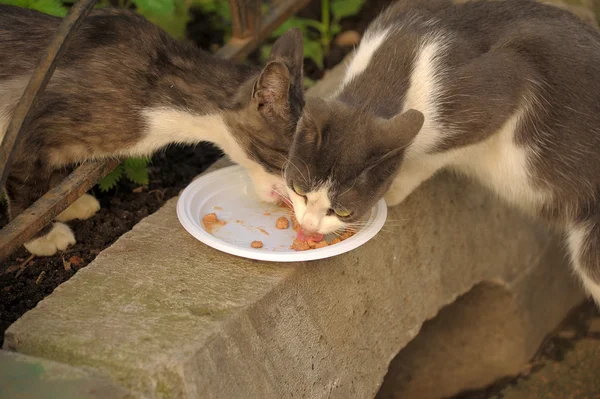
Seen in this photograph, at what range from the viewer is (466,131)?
10.8 feet

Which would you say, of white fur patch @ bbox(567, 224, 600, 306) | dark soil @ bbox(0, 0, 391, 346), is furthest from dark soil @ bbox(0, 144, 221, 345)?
white fur patch @ bbox(567, 224, 600, 306)

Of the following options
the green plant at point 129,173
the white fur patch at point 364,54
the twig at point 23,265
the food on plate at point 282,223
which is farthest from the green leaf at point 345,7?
the twig at point 23,265

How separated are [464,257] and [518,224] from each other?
0.62 metres

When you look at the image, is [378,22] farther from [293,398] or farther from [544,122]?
[293,398]

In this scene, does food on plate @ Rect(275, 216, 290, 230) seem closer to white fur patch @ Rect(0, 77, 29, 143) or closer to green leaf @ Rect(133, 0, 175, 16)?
green leaf @ Rect(133, 0, 175, 16)

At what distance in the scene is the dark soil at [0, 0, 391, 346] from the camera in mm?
3179

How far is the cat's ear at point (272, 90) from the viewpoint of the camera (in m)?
3.03

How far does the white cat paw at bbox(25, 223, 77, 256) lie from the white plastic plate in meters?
0.53

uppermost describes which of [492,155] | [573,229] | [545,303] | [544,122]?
[544,122]

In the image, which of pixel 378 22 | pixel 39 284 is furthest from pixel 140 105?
pixel 378 22

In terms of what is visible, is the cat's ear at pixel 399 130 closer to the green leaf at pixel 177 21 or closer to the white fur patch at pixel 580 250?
the white fur patch at pixel 580 250

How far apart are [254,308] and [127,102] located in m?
1.13

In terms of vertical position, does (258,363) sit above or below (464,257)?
above

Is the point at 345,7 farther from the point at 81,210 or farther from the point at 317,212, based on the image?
the point at 317,212
